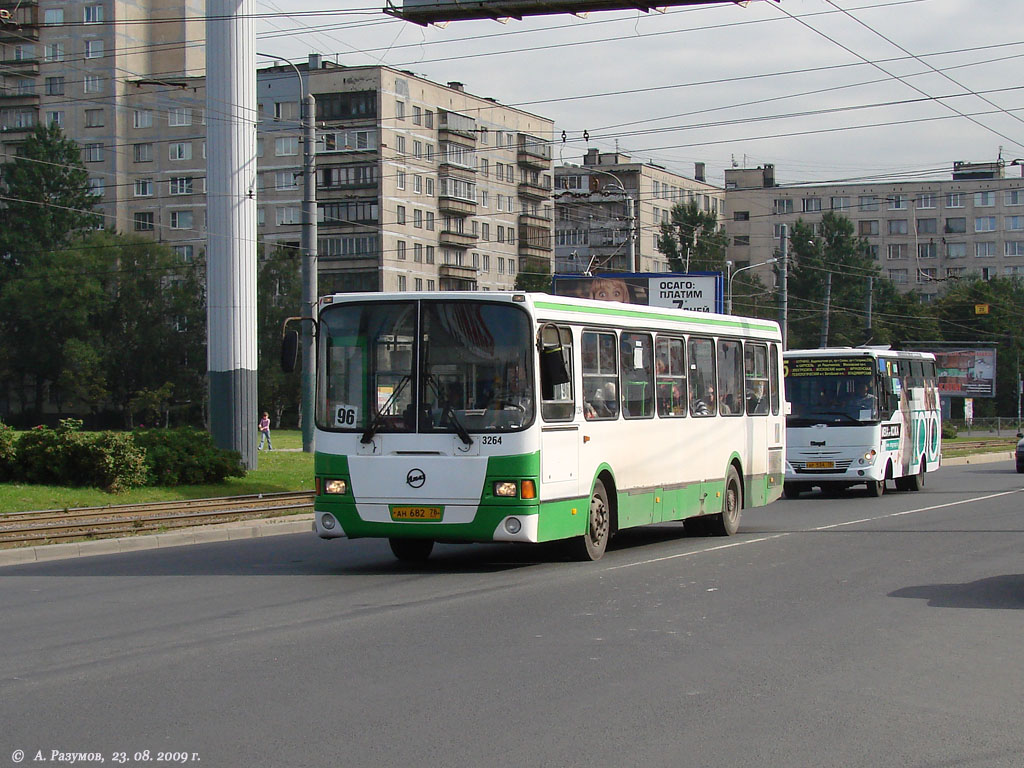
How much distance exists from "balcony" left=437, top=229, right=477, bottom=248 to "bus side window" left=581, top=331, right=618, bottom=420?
75028 mm

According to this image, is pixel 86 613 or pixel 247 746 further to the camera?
pixel 86 613

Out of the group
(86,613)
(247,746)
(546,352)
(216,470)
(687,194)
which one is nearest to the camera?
(247,746)

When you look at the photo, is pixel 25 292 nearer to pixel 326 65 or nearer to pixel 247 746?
pixel 326 65

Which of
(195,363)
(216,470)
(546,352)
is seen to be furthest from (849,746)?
(195,363)

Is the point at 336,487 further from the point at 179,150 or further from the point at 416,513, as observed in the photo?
the point at 179,150

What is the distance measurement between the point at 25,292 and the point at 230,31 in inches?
2398

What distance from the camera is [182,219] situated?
9475 cm

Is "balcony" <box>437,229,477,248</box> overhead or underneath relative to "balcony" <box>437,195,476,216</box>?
underneath

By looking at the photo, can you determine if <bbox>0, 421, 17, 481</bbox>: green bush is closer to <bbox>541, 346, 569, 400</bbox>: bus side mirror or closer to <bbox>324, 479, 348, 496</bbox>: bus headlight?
<bbox>324, 479, 348, 496</bbox>: bus headlight

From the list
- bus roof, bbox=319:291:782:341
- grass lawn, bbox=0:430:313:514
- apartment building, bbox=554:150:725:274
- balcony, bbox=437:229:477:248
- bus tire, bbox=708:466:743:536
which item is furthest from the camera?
apartment building, bbox=554:150:725:274

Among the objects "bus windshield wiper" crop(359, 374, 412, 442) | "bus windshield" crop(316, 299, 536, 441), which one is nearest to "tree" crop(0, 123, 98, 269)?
"bus windshield" crop(316, 299, 536, 441)

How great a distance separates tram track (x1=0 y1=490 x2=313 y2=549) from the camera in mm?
18078

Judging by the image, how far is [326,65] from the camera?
90750 millimetres

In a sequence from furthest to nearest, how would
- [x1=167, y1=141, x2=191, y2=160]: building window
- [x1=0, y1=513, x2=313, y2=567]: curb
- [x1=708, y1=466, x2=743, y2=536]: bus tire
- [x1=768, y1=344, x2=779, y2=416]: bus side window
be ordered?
[x1=167, y1=141, x2=191, y2=160]: building window < [x1=768, y1=344, x2=779, y2=416]: bus side window < [x1=708, y1=466, x2=743, y2=536]: bus tire < [x1=0, y1=513, x2=313, y2=567]: curb
